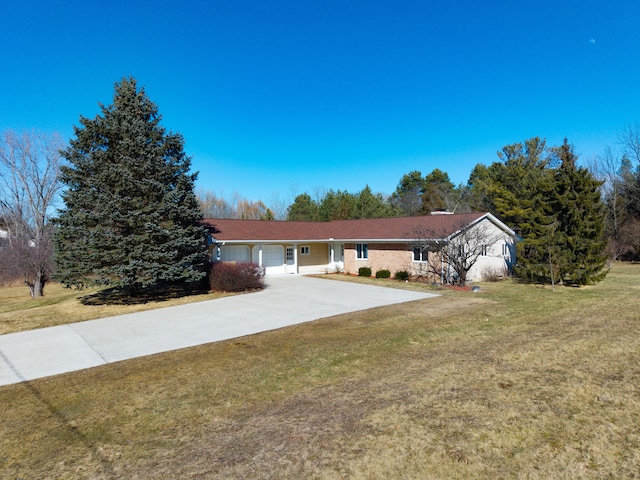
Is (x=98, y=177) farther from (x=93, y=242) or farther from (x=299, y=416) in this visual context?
(x=299, y=416)

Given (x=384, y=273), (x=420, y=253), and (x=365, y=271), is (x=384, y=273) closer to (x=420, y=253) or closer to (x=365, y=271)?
(x=365, y=271)

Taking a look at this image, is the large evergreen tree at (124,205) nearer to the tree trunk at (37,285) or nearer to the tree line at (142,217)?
the tree line at (142,217)

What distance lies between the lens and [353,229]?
82.0ft

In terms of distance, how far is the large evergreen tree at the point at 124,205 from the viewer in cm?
1360

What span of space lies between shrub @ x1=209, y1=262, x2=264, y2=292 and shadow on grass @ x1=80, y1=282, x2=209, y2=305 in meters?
1.00

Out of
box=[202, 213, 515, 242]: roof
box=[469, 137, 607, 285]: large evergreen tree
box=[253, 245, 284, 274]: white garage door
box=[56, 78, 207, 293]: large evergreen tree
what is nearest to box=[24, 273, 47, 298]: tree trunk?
box=[56, 78, 207, 293]: large evergreen tree

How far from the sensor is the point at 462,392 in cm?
527

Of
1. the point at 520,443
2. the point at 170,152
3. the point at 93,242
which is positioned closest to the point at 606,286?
the point at 520,443

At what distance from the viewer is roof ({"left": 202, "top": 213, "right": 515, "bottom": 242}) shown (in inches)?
763

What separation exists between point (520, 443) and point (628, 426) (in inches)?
57.5

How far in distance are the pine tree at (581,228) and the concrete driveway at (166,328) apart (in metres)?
7.03

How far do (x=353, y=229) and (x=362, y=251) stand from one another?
257 cm

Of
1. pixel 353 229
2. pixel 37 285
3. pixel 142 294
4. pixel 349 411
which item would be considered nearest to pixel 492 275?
pixel 353 229

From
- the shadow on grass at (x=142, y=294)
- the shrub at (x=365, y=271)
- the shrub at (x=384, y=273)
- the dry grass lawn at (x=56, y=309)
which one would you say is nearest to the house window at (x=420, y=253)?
the shrub at (x=384, y=273)
